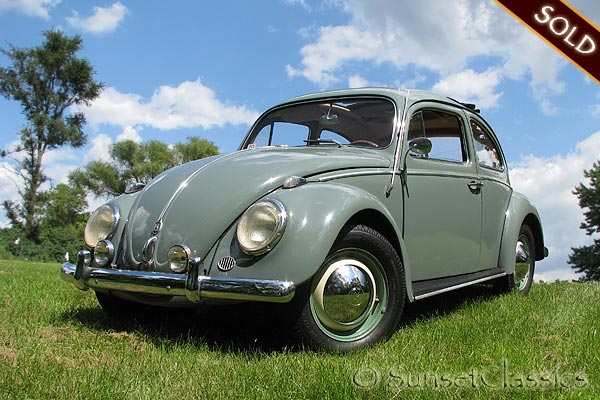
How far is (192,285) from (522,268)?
12.9ft

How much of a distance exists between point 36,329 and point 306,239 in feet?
5.85

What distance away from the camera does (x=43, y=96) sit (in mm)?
28078

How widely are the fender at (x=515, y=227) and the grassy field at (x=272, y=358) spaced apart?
85 centimetres

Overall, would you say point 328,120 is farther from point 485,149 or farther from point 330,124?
point 485,149

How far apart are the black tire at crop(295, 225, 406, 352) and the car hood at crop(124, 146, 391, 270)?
52cm

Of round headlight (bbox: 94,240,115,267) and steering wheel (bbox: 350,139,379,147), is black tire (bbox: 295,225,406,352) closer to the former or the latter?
steering wheel (bbox: 350,139,379,147)

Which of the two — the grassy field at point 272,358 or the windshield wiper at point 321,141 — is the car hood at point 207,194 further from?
the grassy field at point 272,358

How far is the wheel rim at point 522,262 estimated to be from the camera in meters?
5.31

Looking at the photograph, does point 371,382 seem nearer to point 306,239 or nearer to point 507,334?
point 306,239

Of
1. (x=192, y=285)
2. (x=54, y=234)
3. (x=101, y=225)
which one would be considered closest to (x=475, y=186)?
(x=192, y=285)

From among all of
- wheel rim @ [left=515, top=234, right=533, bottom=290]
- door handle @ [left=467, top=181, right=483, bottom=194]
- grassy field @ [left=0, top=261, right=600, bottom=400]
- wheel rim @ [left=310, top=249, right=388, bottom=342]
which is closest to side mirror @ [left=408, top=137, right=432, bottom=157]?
door handle @ [left=467, top=181, right=483, bottom=194]

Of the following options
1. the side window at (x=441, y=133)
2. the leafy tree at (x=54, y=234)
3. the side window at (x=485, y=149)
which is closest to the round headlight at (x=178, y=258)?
the side window at (x=441, y=133)

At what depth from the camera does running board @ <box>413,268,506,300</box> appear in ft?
11.2

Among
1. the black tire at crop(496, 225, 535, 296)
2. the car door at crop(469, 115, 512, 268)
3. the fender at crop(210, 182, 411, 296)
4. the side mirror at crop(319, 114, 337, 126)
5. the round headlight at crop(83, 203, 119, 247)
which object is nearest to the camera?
the fender at crop(210, 182, 411, 296)
